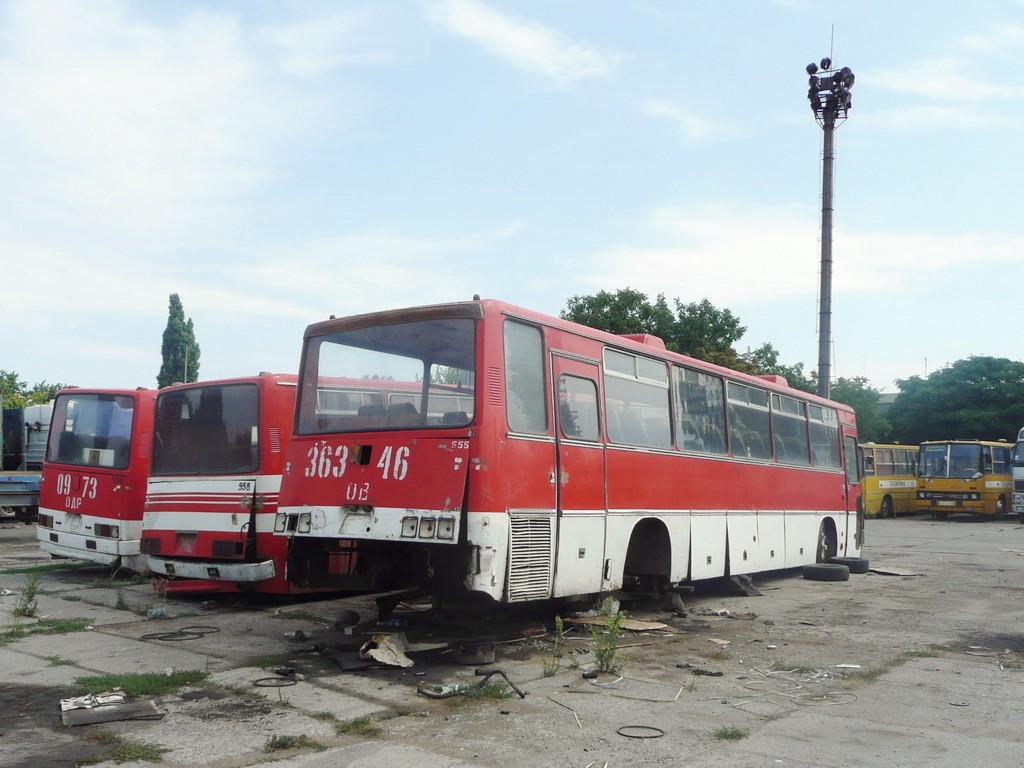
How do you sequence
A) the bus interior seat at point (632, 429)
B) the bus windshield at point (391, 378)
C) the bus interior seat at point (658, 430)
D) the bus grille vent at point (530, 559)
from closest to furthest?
the bus grille vent at point (530, 559) < the bus windshield at point (391, 378) < the bus interior seat at point (632, 429) < the bus interior seat at point (658, 430)

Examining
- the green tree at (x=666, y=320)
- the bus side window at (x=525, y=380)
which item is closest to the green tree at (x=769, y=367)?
the green tree at (x=666, y=320)

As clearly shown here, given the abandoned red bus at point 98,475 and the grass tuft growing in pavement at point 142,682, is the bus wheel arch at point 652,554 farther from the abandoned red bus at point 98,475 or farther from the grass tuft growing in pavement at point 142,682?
the abandoned red bus at point 98,475

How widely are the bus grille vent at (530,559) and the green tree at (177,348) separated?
61665 mm

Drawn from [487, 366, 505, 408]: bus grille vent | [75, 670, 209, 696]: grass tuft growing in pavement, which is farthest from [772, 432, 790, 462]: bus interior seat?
[75, 670, 209, 696]: grass tuft growing in pavement

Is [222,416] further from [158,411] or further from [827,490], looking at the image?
[827,490]

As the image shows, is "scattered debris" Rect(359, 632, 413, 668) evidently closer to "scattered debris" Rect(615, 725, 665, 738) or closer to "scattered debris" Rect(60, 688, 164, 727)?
"scattered debris" Rect(60, 688, 164, 727)

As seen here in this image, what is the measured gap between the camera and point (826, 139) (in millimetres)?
33781

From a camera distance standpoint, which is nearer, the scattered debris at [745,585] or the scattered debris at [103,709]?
the scattered debris at [103,709]

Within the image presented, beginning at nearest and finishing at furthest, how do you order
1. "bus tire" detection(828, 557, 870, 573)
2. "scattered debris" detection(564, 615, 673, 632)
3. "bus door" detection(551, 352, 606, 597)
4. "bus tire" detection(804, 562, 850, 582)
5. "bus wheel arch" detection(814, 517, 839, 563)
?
"bus door" detection(551, 352, 606, 597) → "scattered debris" detection(564, 615, 673, 632) → "bus tire" detection(804, 562, 850, 582) → "bus tire" detection(828, 557, 870, 573) → "bus wheel arch" detection(814, 517, 839, 563)

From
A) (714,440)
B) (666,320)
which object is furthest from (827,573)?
(666,320)

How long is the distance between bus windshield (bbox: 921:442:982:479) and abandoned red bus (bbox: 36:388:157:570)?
30594mm

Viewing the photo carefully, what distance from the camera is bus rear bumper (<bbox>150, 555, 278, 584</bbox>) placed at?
34.3ft

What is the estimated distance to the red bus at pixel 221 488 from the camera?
34.7 feet

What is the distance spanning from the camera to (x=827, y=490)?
1642 cm
